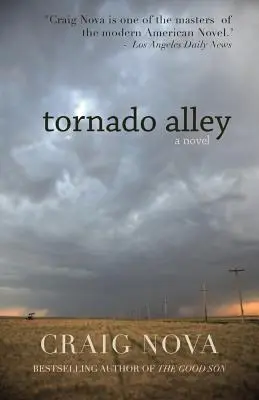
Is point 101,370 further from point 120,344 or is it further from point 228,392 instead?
point 228,392

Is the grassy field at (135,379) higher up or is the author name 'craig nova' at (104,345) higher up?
the author name 'craig nova' at (104,345)

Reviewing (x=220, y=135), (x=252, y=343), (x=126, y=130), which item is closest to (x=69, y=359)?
(x=126, y=130)

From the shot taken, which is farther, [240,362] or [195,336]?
[240,362]

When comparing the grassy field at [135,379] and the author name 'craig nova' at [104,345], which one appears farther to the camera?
the grassy field at [135,379]

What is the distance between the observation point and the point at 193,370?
44.4ft

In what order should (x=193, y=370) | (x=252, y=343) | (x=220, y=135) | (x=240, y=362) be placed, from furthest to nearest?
1. (x=252, y=343)
2. (x=240, y=362)
3. (x=220, y=135)
4. (x=193, y=370)

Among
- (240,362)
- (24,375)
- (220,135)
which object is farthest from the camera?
(240,362)

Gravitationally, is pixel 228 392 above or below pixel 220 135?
below

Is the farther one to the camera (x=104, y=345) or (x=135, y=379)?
(x=135, y=379)

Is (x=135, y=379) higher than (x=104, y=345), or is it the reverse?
(x=104, y=345)

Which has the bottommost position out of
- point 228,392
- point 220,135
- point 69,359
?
point 228,392

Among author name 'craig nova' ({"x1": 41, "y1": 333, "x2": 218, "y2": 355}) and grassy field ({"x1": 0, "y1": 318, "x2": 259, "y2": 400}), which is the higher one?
author name 'craig nova' ({"x1": 41, "y1": 333, "x2": 218, "y2": 355})

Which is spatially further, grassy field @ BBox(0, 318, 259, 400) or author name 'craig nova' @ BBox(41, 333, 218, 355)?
grassy field @ BBox(0, 318, 259, 400)

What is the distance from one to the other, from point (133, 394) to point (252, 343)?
10.1 meters
